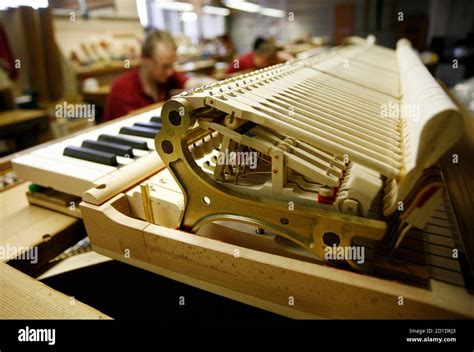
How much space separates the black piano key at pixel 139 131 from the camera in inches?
70.2

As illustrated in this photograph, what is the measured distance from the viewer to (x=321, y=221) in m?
0.91

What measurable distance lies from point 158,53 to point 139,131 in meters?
1.62

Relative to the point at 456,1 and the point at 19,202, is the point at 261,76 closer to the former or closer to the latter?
the point at 19,202

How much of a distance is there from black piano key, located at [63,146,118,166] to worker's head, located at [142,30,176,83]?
74.7 inches

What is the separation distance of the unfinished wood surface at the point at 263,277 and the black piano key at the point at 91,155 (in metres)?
0.28

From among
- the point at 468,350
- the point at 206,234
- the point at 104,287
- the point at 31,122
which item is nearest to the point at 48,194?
the point at 104,287

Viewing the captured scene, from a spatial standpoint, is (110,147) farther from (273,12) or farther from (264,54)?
(273,12)

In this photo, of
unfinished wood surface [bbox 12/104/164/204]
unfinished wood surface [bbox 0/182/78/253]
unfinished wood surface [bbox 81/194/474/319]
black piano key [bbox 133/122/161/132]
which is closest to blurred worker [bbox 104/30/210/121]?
black piano key [bbox 133/122/161/132]

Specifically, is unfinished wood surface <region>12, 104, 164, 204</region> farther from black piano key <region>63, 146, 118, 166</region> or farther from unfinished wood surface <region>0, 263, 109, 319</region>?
unfinished wood surface <region>0, 263, 109, 319</region>

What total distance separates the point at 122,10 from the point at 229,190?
746 cm

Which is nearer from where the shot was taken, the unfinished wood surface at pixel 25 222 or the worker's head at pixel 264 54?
the unfinished wood surface at pixel 25 222

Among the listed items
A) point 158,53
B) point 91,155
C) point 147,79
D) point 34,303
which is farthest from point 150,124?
point 147,79

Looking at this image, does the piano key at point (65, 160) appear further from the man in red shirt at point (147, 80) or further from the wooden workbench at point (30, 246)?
the man in red shirt at point (147, 80)

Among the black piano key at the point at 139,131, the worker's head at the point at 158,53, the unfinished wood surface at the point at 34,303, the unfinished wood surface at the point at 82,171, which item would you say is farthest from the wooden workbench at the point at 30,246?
the worker's head at the point at 158,53
